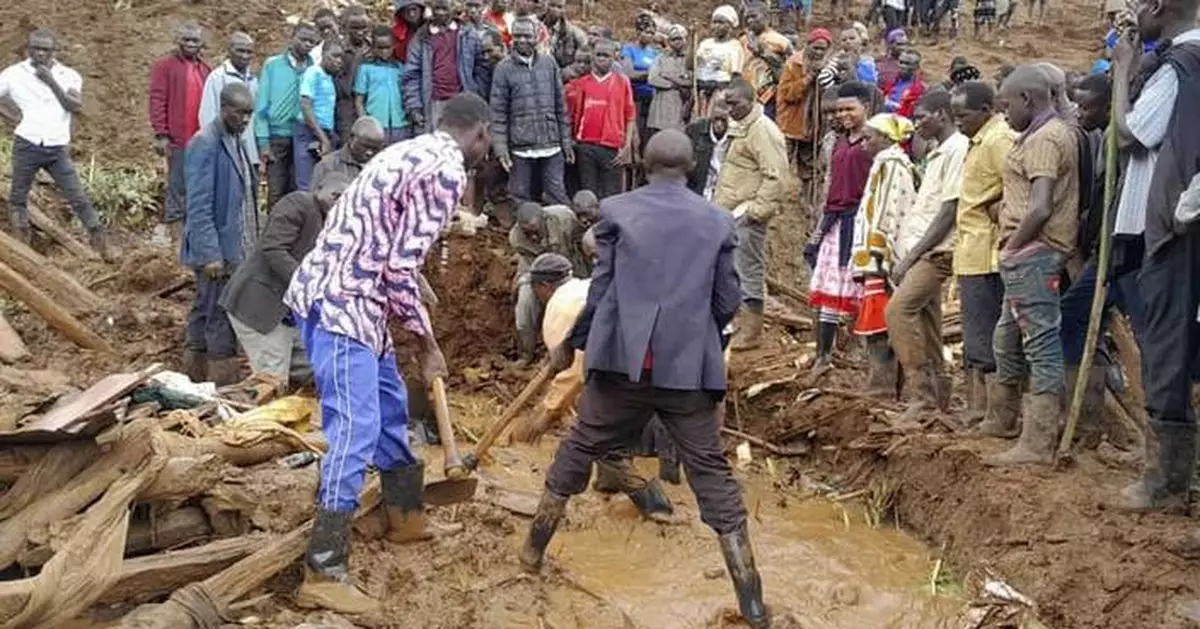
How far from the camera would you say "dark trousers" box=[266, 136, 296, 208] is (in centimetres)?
988

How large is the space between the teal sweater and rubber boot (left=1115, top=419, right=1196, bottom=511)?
22.9 feet

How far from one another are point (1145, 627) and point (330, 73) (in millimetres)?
7522

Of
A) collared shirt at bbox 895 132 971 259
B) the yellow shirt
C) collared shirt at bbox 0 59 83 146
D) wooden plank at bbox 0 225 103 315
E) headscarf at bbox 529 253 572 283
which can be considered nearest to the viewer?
the yellow shirt

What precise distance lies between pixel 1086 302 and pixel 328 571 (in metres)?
4.04

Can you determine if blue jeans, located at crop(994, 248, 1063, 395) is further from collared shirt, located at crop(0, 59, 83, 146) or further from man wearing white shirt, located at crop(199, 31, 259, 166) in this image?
collared shirt, located at crop(0, 59, 83, 146)

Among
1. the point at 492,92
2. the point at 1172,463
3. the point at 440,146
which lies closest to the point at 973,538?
the point at 1172,463

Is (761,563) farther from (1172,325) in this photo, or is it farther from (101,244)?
(101,244)

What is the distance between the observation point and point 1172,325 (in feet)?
16.7

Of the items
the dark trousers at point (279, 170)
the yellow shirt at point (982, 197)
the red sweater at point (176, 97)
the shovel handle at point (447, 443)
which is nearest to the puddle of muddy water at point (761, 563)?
the shovel handle at point (447, 443)

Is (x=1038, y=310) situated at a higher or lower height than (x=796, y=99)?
lower

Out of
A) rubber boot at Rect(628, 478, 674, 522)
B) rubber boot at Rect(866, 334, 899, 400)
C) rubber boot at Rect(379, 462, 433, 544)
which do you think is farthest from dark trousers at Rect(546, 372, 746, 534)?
rubber boot at Rect(866, 334, 899, 400)

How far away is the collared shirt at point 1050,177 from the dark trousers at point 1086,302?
0.86 feet

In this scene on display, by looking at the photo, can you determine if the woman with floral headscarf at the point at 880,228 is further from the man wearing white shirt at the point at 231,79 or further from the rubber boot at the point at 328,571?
the man wearing white shirt at the point at 231,79

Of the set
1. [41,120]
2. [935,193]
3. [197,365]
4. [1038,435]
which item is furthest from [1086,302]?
[41,120]
